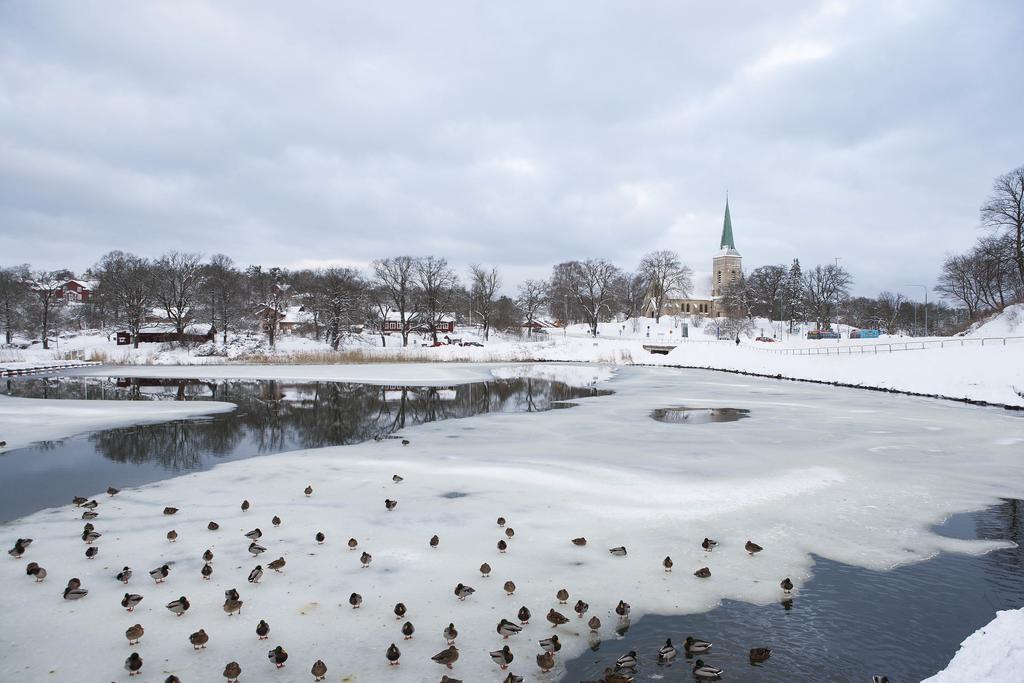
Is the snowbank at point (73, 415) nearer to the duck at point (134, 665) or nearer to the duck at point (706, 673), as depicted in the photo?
the duck at point (134, 665)

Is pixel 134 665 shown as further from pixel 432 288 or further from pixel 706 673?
pixel 432 288

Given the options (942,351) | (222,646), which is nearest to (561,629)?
(222,646)

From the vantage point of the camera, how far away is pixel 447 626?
5859 millimetres

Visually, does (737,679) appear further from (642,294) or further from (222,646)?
(642,294)

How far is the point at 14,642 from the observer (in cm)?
548

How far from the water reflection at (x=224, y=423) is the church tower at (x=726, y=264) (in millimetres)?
109395

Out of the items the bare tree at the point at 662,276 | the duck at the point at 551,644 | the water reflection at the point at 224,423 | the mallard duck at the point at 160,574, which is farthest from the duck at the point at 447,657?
the bare tree at the point at 662,276

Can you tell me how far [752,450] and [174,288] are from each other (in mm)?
71543

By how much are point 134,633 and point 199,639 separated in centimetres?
62

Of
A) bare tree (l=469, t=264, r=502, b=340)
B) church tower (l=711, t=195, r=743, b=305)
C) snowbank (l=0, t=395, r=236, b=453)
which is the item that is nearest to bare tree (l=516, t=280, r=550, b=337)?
bare tree (l=469, t=264, r=502, b=340)

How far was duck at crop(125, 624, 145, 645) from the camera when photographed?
5.36 metres

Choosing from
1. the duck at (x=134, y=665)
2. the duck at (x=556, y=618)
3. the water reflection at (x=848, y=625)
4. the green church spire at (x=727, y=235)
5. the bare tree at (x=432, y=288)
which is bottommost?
the water reflection at (x=848, y=625)

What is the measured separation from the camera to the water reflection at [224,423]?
12680 millimetres

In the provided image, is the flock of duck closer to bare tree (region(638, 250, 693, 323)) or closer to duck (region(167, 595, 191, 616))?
duck (region(167, 595, 191, 616))
